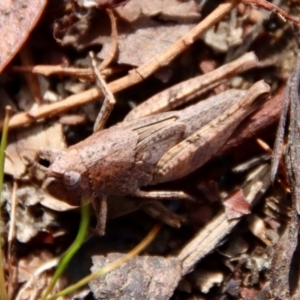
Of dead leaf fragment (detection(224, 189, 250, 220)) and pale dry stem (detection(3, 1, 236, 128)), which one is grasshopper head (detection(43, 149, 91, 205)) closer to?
pale dry stem (detection(3, 1, 236, 128))

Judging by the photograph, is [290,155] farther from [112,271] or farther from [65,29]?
[65,29]

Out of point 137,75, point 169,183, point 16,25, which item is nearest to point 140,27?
point 137,75

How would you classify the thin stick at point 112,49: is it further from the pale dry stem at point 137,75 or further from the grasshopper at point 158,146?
the grasshopper at point 158,146

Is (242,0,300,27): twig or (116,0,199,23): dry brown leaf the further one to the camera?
(116,0,199,23): dry brown leaf

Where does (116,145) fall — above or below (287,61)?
below

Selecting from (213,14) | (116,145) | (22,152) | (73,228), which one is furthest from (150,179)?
(213,14)

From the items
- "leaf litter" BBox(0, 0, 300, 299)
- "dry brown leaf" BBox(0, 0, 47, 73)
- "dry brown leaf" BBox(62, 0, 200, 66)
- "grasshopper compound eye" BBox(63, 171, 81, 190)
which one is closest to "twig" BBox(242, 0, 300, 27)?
"leaf litter" BBox(0, 0, 300, 299)

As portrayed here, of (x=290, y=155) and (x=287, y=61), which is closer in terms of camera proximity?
(x=290, y=155)
